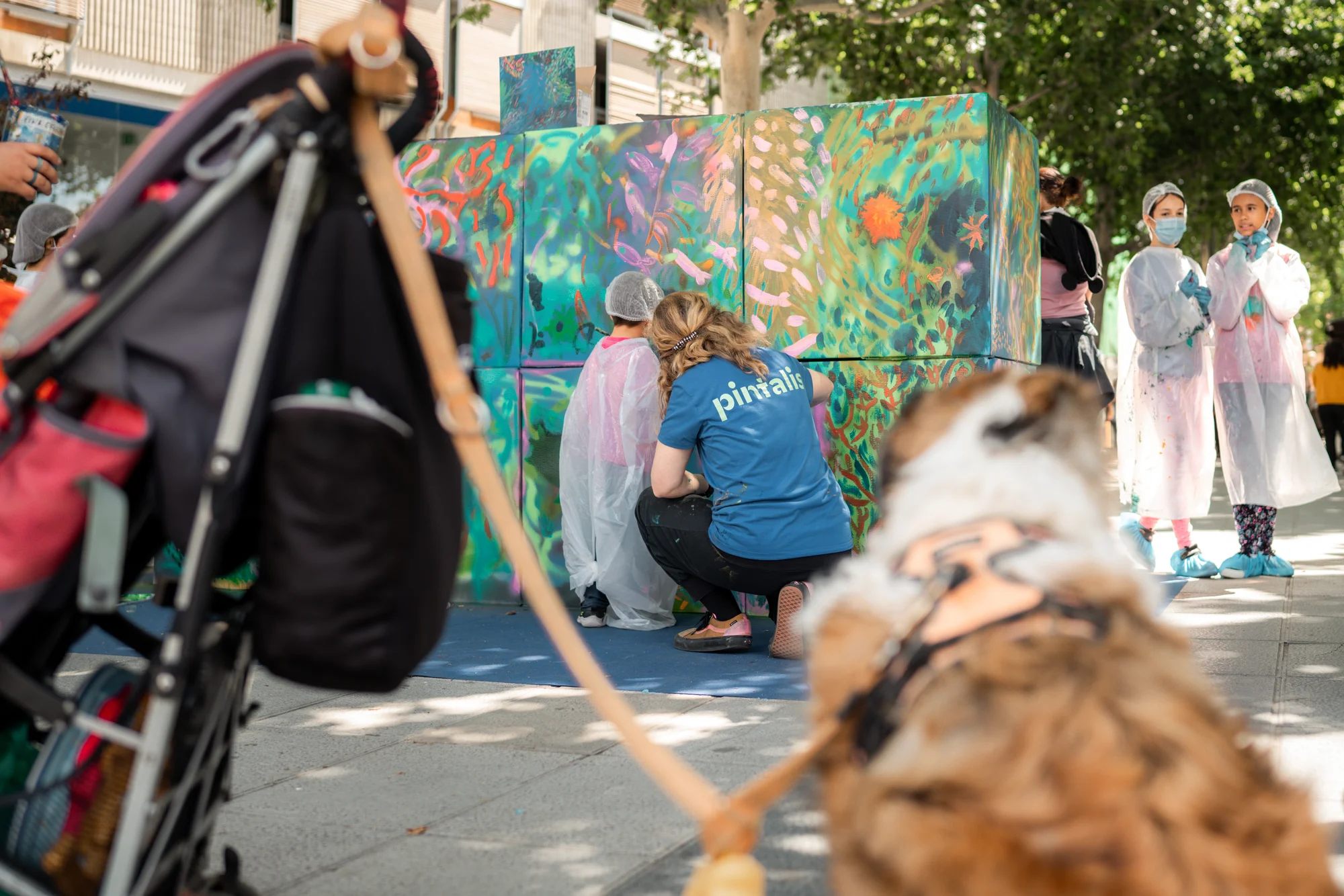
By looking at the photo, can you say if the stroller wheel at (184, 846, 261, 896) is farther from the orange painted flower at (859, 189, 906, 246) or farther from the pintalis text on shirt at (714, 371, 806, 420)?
the orange painted flower at (859, 189, 906, 246)

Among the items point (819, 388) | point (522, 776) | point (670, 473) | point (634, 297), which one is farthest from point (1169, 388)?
point (522, 776)

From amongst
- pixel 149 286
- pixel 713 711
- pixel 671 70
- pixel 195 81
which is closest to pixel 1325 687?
pixel 713 711

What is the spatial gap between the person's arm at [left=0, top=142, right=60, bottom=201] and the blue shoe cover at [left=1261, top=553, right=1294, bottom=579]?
745cm

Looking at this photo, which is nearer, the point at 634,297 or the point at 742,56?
the point at 634,297

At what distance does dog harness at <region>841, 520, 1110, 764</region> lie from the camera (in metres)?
1.75

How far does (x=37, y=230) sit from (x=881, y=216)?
4218 millimetres

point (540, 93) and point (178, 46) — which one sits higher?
point (178, 46)

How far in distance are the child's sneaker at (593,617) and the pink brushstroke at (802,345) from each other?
172 cm

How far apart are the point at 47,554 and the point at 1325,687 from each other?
186 inches

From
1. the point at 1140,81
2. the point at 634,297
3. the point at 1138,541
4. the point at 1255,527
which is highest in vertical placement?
the point at 1140,81

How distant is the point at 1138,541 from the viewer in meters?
8.70

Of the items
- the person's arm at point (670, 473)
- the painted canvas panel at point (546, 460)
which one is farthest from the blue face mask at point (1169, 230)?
the person's arm at point (670, 473)

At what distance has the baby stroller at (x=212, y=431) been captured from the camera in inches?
80.2

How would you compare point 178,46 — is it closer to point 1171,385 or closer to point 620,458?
point 620,458
